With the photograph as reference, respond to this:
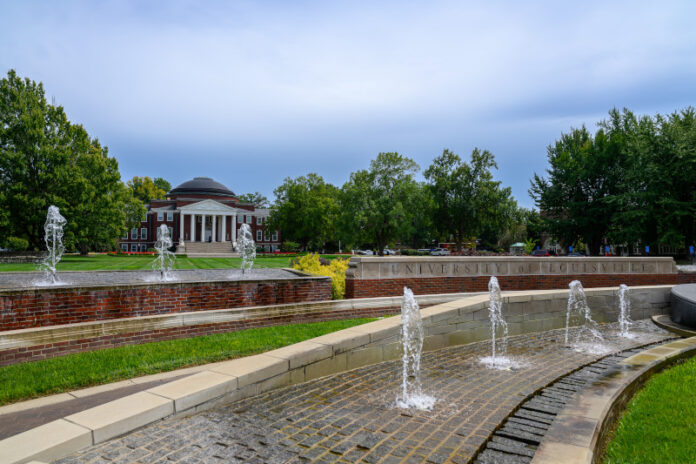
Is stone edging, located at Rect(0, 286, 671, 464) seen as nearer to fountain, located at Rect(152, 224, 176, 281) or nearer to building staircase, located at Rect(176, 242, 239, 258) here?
fountain, located at Rect(152, 224, 176, 281)

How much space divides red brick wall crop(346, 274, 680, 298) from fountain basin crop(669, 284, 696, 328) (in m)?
3.72

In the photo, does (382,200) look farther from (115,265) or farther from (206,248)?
(206,248)

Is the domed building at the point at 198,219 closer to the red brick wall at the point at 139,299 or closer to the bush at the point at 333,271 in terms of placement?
the bush at the point at 333,271

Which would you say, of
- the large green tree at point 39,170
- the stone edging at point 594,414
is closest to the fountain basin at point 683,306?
the stone edging at point 594,414

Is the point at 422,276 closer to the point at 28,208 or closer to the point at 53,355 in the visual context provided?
the point at 53,355

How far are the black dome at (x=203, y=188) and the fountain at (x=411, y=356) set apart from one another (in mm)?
77092

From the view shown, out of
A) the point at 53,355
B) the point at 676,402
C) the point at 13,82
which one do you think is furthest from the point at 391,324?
the point at 13,82

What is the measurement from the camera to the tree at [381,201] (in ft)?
138

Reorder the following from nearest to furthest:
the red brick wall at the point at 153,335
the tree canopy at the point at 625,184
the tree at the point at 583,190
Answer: the red brick wall at the point at 153,335 → the tree canopy at the point at 625,184 → the tree at the point at 583,190

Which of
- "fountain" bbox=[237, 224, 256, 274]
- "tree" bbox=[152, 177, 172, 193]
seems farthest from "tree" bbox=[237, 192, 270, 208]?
"fountain" bbox=[237, 224, 256, 274]

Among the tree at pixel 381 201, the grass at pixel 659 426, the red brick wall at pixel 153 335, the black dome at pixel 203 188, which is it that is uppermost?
the black dome at pixel 203 188

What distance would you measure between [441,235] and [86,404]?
4938 centimetres

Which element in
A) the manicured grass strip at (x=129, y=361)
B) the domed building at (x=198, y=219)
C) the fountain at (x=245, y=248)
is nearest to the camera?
the manicured grass strip at (x=129, y=361)

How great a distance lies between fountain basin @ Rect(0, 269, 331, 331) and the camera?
23.5ft
